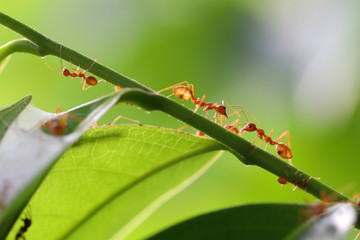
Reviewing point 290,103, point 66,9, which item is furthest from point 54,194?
point 66,9

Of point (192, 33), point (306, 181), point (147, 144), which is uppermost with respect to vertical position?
point (192, 33)

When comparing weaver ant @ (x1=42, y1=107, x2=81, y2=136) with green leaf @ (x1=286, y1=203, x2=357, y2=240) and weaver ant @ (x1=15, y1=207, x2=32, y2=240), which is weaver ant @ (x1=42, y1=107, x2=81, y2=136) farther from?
green leaf @ (x1=286, y1=203, x2=357, y2=240)

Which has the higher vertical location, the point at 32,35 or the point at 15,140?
the point at 32,35

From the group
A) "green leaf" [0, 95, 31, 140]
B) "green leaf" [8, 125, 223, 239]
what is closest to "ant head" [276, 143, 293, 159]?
"green leaf" [8, 125, 223, 239]

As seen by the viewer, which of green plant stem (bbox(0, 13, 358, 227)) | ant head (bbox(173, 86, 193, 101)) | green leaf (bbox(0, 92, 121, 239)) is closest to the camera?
green leaf (bbox(0, 92, 121, 239))

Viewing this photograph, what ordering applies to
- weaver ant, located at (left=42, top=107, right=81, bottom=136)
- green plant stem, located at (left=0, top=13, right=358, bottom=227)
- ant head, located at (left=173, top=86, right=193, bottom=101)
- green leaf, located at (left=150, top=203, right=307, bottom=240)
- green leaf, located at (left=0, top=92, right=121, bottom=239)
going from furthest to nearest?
ant head, located at (left=173, top=86, right=193, bottom=101) → green plant stem, located at (left=0, top=13, right=358, bottom=227) → weaver ant, located at (left=42, top=107, right=81, bottom=136) → green leaf, located at (left=150, top=203, right=307, bottom=240) → green leaf, located at (left=0, top=92, right=121, bottom=239)

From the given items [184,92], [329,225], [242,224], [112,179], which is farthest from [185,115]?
[184,92]

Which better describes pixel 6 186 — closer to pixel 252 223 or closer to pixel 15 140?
pixel 15 140

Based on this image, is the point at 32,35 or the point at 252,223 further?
the point at 32,35
